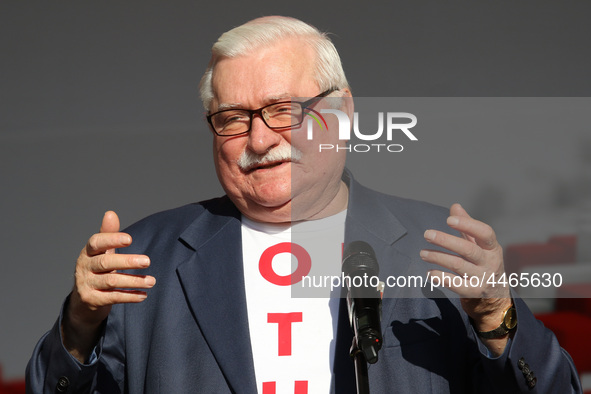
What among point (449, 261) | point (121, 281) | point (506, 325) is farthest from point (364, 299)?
point (121, 281)

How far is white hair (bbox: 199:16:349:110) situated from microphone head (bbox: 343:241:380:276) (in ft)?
2.31

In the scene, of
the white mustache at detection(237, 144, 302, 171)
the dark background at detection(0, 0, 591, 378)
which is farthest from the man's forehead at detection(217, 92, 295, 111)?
the dark background at detection(0, 0, 591, 378)

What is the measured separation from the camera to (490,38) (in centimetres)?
330

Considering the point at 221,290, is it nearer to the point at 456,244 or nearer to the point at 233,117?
the point at 233,117

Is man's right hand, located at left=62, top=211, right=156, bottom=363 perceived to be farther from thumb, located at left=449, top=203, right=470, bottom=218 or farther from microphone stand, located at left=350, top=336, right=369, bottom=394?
thumb, located at left=449, top=203, right=470, bottom=218

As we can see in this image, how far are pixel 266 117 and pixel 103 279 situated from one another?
0.67 metres

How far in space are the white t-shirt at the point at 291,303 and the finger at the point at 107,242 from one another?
22.0 inches

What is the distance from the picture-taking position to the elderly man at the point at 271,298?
1887 millimetres

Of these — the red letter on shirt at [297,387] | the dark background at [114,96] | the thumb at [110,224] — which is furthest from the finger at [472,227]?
the dark background at [114,96]

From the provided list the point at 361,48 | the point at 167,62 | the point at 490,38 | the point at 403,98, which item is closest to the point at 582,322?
the point at 490,38

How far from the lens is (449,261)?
1.58 metres

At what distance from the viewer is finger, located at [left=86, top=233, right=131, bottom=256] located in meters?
1.67

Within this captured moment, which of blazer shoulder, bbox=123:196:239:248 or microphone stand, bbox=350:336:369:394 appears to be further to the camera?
blazer shoulder, bbox=123:196:239:248

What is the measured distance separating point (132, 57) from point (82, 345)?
1.98m
